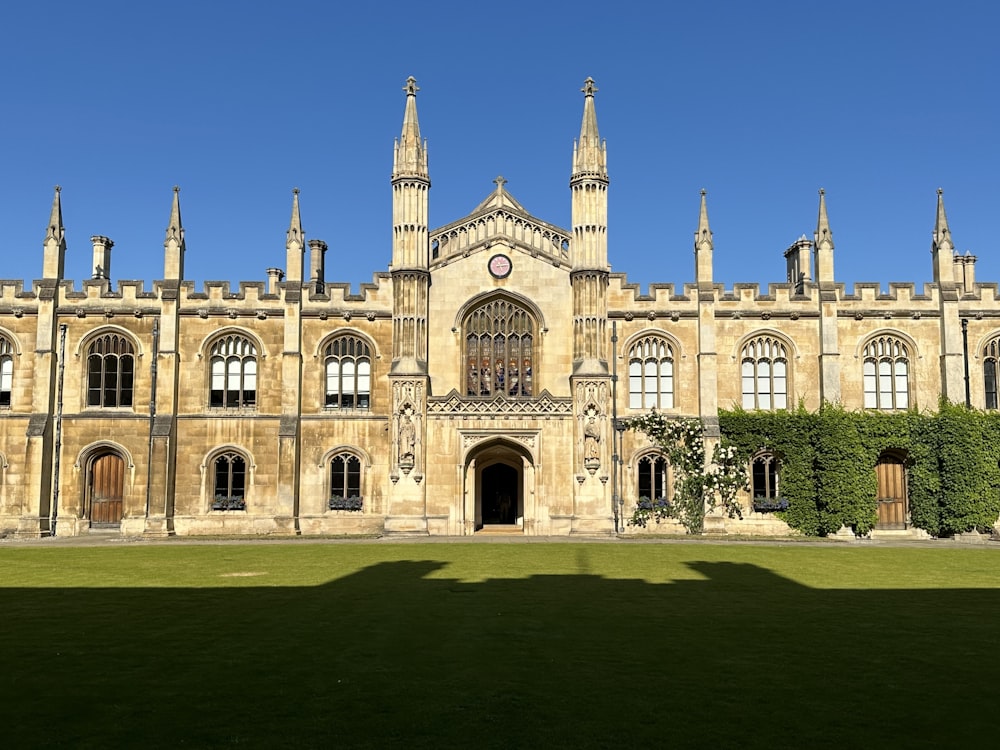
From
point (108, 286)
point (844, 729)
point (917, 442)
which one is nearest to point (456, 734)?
point (844, 729)

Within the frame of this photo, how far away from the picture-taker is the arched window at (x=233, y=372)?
120ft

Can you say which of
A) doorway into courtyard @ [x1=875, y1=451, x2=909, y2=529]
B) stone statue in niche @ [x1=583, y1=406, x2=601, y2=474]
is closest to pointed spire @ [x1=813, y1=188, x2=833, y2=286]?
doorway into courtyard @ [x1=875, y1=451, x2=909, y2=529]

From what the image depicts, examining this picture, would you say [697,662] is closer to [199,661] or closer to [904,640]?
[904,640]

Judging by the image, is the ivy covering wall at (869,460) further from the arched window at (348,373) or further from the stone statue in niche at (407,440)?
the arched window at (348,373)

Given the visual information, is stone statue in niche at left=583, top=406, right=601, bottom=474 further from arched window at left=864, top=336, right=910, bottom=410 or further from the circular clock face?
arched window at left=864, top=336, right=910, bottom=410

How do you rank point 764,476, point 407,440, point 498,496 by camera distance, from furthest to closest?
1. point 498,496
2. point 764,476
3. point 407,440

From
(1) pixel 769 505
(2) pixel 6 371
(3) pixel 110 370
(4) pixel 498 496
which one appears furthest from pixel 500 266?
(2) pixel 6 371

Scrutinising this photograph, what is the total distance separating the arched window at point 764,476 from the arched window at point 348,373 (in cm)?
1550

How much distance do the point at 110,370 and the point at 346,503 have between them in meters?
10.9

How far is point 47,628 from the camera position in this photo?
41.1ft

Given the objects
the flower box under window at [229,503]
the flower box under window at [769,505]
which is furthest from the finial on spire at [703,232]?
the flower box under window at [229,503]

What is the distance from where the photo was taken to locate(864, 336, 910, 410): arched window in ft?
120

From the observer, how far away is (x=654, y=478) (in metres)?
35.9

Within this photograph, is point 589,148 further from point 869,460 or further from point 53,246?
point 53,246
